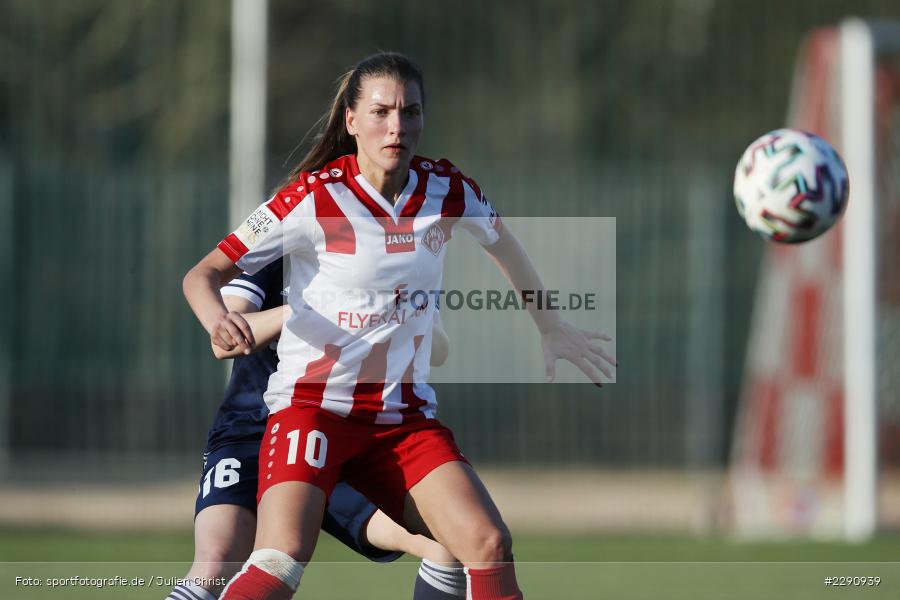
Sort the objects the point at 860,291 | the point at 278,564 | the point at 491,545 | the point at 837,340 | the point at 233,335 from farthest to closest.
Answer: the point at 837,340 < the point at 860,291 < the point at 491,545 < the point at 278,564 < the point at 233,335

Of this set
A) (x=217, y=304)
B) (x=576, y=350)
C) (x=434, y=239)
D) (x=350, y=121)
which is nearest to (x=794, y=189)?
(x=576, y=350)

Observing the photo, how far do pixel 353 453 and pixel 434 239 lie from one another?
0.78 metres

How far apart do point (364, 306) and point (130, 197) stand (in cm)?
763

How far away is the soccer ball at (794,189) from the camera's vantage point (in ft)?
17.2

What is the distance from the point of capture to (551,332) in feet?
16.6

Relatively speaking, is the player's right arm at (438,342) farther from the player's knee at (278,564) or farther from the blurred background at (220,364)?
the blurred background at (220,364)

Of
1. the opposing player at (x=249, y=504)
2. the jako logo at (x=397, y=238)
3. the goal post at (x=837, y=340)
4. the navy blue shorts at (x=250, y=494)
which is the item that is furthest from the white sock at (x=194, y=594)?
the goal post at (x=837, y=340)

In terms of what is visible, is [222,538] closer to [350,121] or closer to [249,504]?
[249,504]

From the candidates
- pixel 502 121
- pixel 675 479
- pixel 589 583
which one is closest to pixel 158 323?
pixel 675 479

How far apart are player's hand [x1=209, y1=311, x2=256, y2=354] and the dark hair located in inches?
39.2

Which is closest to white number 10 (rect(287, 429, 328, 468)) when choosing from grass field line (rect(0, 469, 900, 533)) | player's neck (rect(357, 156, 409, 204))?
player's neck (rect(357, 156, 409, 204))

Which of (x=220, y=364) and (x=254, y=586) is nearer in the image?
(x=254, y=586)

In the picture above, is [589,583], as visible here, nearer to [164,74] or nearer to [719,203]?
[719,203]

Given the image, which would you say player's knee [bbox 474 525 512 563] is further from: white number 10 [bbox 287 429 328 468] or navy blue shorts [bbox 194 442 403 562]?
navy blue shorts [bbox 194 442 403 562]
